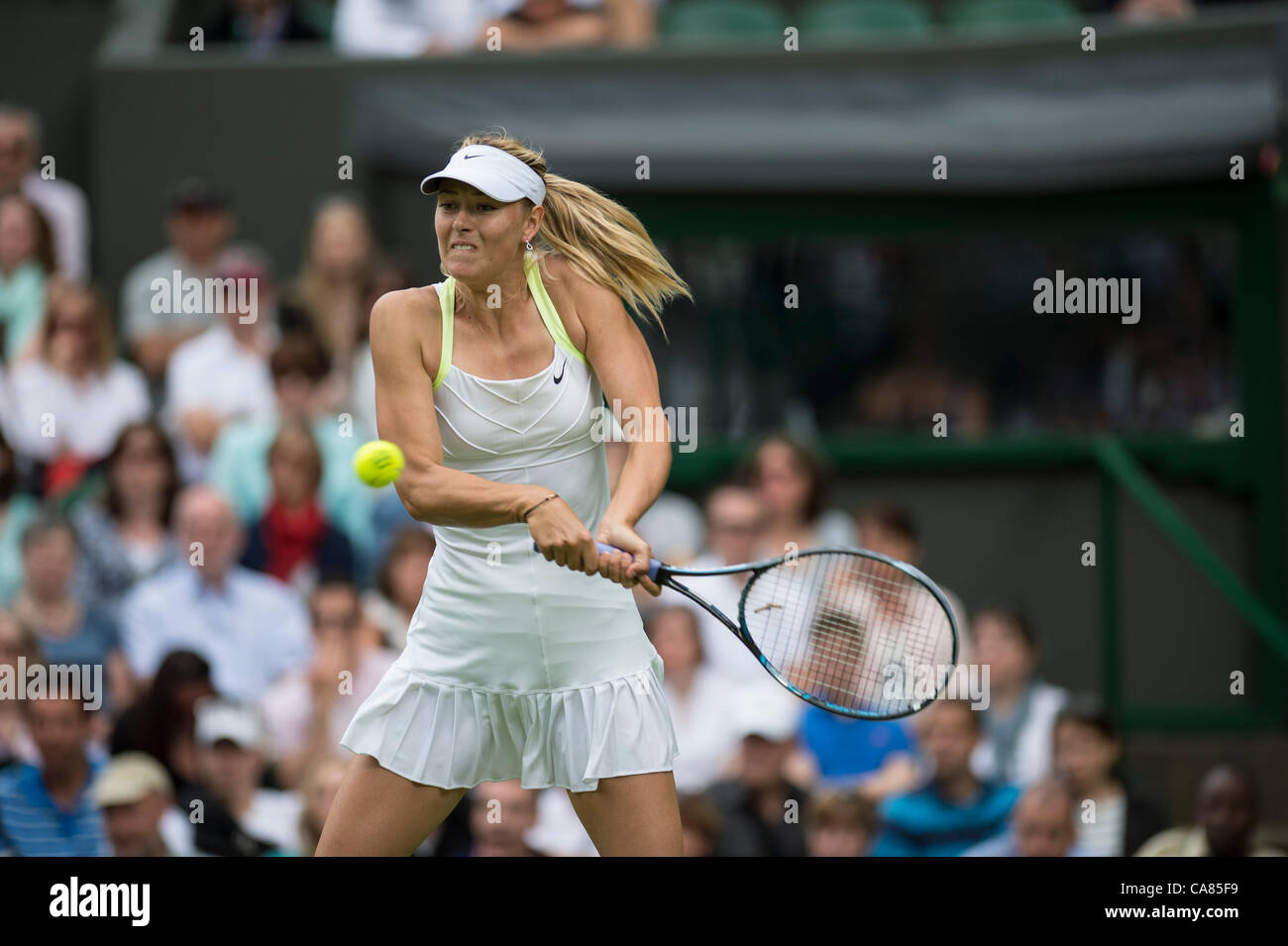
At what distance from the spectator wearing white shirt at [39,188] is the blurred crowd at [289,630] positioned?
1.44ft

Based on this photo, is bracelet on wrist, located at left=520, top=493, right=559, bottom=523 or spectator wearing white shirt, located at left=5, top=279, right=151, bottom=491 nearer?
bracelet on wrist, located at left=520, top=493, right=559, bottom=523

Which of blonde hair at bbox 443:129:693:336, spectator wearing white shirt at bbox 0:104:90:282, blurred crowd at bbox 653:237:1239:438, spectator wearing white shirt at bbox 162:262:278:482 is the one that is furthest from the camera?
blurred crowd at bbox 653:237:1239:438

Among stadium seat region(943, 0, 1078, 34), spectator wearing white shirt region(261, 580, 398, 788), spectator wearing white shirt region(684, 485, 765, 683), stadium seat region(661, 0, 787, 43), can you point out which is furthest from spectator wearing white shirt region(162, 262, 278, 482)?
stadium seat region(943, 0, 1078, 34)

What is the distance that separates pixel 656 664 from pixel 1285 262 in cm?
537

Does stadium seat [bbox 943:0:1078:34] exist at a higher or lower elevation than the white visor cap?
higher

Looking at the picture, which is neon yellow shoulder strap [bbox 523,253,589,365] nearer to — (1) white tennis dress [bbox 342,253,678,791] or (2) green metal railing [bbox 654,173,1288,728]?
(1) white tennis dress [bbox 342,253,678,791]

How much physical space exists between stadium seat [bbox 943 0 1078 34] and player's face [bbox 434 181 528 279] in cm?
565

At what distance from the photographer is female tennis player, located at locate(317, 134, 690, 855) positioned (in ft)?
12.3

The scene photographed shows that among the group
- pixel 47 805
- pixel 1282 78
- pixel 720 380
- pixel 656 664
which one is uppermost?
pixel 1282 78

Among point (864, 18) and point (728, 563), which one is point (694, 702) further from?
point (864, 18)

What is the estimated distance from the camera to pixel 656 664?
392 centimetres

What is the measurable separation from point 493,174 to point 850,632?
2090mm
